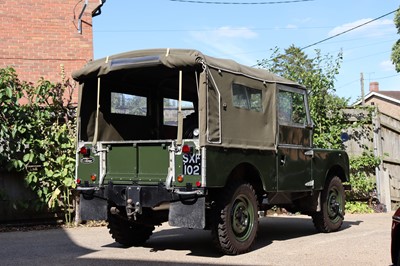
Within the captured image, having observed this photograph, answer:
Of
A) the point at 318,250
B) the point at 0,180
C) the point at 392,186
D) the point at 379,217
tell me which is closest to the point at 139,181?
the point at 318,250

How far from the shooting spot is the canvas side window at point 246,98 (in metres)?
7.12

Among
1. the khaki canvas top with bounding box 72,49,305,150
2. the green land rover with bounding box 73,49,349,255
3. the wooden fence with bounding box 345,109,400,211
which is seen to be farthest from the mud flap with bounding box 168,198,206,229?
the wooden fence with bounding box 345,109,400,211

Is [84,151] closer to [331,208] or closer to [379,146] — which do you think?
[331,208]

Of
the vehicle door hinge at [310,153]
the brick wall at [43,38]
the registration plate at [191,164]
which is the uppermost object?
the brick wall at [43,38]

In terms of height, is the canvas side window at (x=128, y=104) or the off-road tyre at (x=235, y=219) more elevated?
the canvas side window at (x=128, y=104)

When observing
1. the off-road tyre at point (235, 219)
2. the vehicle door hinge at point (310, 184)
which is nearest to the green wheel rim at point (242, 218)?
the off-road tyre at point (235, 219)

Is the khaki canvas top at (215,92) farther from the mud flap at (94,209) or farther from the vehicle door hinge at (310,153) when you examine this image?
the vehicle door hinge at (310,153)

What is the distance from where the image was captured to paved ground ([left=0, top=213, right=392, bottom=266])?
21.5 feet

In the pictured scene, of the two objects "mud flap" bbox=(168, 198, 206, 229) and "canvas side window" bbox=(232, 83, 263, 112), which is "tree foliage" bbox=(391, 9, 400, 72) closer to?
"canvas side window" bbox=(232, 83, 263, 112)

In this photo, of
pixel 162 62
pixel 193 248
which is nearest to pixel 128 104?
pixel 162 62

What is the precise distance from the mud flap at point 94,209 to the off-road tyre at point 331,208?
3993 mm

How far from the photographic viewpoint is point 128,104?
830cm

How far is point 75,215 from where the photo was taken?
1033 centimetres

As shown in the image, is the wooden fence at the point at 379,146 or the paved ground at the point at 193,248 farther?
the wooden fence at the point at 379,146
